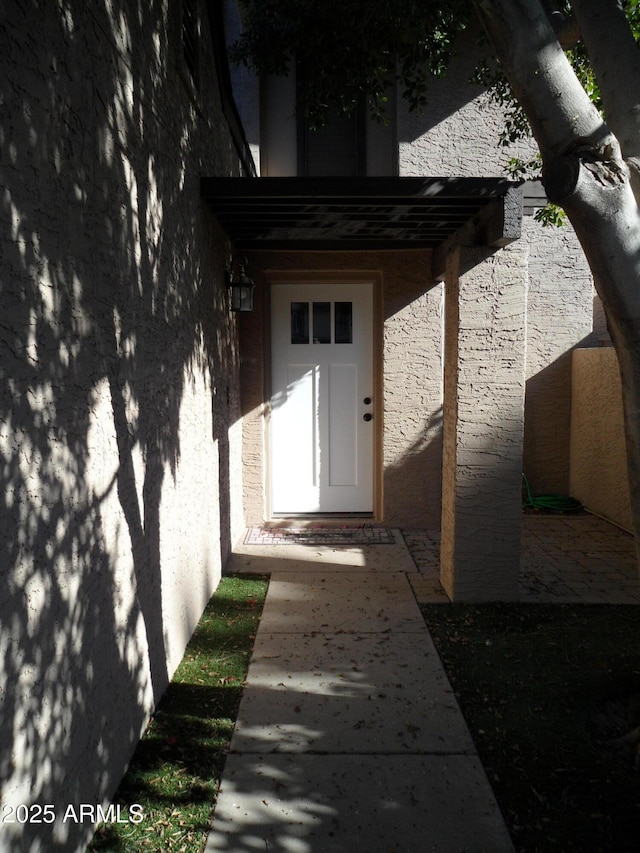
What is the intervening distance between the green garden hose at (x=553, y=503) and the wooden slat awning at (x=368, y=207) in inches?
141

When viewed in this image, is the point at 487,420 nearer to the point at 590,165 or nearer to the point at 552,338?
the point at 590,165

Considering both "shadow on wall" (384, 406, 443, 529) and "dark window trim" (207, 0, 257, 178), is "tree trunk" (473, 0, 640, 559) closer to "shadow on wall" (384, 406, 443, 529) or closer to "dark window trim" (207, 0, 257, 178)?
"dark window trim" (207, 0, 257, 178)

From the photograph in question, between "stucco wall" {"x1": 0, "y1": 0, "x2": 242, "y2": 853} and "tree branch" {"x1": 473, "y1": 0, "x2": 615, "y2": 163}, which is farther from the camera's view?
"tree branch" {"x1": 473, "y1": 0, "x2": 615, "y2": 163}

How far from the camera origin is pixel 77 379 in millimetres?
2264

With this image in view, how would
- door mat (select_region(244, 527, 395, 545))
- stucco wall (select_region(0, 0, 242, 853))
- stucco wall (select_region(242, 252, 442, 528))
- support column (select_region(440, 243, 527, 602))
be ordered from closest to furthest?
stucco wall (select_region(0, 0, 242, 853)), support column (select_region(440, 243, 527, 602)), door mat (select_region(244, 527, 395, 545)), stucco wall (select_region(242, 252, 442, 528))

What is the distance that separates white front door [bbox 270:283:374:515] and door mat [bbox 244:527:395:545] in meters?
0.33

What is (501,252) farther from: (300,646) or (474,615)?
(300,646)

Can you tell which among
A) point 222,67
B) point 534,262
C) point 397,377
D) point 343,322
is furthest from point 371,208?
point 534,262

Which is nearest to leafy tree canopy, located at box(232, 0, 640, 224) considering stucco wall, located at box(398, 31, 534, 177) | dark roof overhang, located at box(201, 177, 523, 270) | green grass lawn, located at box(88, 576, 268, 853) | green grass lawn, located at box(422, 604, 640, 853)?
stucco wall, located at box(398, 31, 534, 177)

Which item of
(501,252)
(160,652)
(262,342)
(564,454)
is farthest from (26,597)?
(564,454)

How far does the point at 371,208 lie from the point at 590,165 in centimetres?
227

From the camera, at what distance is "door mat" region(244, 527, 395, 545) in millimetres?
6352

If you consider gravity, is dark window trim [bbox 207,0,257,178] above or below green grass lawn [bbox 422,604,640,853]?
above

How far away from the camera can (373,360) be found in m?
6.89
